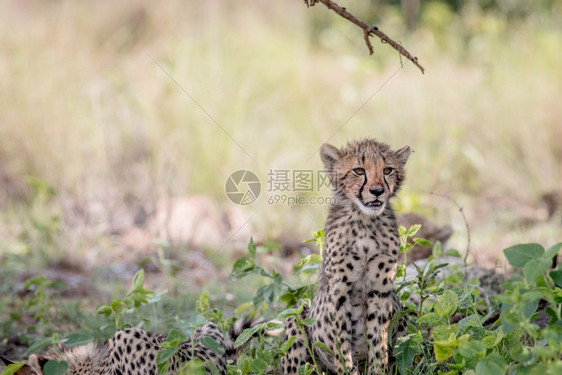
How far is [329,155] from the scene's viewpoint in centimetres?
387

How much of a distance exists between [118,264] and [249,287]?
1744 millimetres

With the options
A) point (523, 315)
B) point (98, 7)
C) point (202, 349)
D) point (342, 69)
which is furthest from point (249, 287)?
point (98, 7)

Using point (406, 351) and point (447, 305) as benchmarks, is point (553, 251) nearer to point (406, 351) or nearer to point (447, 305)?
point (447, 305)

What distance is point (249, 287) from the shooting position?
19.3 feet

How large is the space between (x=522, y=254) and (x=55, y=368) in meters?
2.10

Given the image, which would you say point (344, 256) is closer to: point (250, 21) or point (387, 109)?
point (387, 109)

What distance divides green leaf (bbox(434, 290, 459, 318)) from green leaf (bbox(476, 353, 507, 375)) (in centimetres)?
48

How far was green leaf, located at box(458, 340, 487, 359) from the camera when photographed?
3.04 m

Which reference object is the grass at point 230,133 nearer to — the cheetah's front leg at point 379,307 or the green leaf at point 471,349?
the cheetah's front leg at point 379,307

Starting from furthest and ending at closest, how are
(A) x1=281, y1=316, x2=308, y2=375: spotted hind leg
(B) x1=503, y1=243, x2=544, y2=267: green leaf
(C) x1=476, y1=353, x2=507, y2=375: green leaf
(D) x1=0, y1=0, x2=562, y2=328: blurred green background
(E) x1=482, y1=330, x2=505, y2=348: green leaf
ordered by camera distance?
1. (D) x1=0, y1=0, x2=562, y2=328: blurred green background
2. (A) x1=281, y1=316, x2=308, y2=375: spotted hind leg
3. (E) x1=482, y1=330, x2=505, y2=348: green leaf
4. (B) x1=503, y1=243, x2=544, y2=267: green leaf
5. (C) x1=476, y1=353, x2=507, y2=375: green leaf

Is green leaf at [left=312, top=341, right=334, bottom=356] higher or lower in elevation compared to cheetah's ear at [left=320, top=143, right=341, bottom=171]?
lower

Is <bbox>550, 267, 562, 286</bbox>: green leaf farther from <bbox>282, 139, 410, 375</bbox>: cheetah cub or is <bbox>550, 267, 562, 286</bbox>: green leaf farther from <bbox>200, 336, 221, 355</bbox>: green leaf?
<bbox>200, 336, 221, 355</bbox>: green leaf

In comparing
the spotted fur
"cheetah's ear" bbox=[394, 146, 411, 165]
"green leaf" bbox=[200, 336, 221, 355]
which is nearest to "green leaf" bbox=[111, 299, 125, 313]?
the spotted fur

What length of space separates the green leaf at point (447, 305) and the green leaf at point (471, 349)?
1.40 ft
